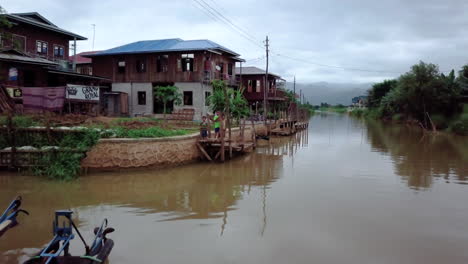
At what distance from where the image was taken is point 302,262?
6.31 metres

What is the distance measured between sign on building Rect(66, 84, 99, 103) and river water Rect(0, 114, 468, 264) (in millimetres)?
7823

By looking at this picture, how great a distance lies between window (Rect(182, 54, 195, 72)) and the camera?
1129 inches

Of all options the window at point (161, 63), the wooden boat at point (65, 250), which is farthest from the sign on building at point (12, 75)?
the wooden boat at point (65, 250)

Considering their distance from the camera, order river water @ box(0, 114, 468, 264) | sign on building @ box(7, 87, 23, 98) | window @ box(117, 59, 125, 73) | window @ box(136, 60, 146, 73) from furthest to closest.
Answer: window @ box(117, 59, 125, 73) → window @ box(136, 60, 146, 73) → sign on building @ box(7, 87, 23, 98) → river water @ box(0, 114, 468, 264)

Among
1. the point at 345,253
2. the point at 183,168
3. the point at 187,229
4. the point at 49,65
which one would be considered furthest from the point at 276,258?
the point at 49,65

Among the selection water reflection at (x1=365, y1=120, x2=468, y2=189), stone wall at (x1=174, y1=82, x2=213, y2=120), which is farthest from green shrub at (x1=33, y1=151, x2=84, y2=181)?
stone wall at (x1=174, y1=82, x2=213, y2=120)

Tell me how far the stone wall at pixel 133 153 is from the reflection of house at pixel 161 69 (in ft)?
44.3

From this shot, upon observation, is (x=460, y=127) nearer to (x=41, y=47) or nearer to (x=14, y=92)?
(x=14, y=92)

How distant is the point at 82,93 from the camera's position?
20406 mm

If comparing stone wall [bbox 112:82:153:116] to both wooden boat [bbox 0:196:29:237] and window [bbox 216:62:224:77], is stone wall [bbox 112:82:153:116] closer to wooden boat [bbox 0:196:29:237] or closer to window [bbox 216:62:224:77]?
window [bbox 216:62:224:77]

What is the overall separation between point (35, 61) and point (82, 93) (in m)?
3.50

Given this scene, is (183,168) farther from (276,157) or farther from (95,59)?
(95,59)

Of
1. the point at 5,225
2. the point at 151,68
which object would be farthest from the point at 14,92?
the point at 5,225

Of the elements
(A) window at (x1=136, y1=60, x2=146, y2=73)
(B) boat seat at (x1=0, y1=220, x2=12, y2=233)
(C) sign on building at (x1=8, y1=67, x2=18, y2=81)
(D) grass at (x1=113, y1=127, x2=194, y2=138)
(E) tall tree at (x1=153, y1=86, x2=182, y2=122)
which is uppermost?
(A) window at (x1=136, y1=60, x2=146, y2=73)
